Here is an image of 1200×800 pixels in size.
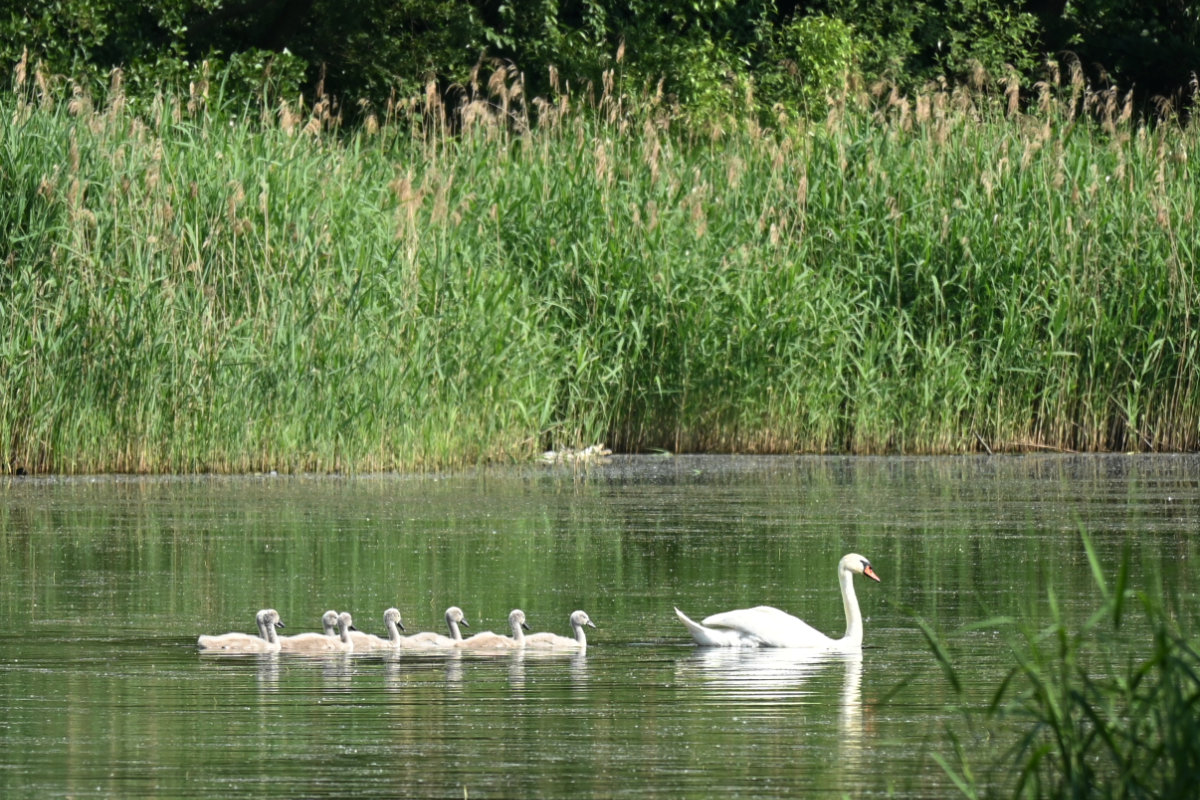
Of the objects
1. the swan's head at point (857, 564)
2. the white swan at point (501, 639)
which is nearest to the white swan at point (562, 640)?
the white swan at point (501, 639)

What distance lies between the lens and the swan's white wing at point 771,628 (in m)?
8.20

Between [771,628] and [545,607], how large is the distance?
1261mm

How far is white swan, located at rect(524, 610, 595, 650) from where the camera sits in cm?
808

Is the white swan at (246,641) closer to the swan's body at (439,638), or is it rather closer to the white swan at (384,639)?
the white swan at (384,639)

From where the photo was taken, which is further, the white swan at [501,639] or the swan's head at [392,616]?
the swan's head at [392,616]

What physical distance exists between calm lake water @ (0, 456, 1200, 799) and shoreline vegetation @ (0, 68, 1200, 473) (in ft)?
1.60

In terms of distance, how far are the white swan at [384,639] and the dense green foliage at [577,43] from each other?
1259cm

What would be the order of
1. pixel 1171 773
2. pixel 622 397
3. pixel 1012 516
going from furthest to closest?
1. pixel 622 397
2. pixel 1012 516
3. pixel 1171 773

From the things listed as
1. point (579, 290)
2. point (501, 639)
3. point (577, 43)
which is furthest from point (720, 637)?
point (577, 43)

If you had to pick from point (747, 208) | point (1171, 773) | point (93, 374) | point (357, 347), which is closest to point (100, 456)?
point (93, 374)

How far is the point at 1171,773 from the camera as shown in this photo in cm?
459

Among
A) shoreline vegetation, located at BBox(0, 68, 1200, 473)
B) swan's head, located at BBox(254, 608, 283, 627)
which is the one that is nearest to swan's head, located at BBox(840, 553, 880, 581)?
swan's head, located at BBox(254, 608, 283, 627)

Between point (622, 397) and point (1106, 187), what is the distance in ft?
12.8

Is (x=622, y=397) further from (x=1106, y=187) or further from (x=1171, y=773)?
(x=1171, y=773)
